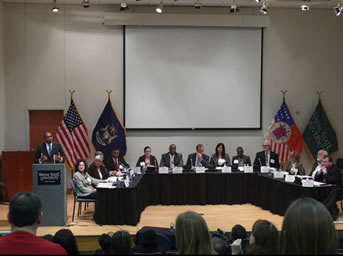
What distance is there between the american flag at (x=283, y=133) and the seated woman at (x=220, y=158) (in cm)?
155

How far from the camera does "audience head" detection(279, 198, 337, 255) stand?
2.06m

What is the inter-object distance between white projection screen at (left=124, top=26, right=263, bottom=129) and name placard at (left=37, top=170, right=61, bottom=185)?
3888 millimetres

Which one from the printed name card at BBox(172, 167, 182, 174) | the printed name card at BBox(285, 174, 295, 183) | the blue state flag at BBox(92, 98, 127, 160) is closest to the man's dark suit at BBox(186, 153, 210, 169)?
the printed name card at BBox(172, 167, 182, 174)

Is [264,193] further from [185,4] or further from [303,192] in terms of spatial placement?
[185,4]

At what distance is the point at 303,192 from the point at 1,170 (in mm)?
6465

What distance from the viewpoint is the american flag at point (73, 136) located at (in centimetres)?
1063

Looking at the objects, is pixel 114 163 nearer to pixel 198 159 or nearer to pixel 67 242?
pixel 198 159

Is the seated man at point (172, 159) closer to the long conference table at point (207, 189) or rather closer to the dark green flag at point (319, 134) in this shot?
the long conference table at point (207, 189)

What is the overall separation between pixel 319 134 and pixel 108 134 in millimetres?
5130

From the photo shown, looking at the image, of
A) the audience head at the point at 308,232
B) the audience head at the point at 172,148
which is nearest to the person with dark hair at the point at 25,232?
the audience head at the point at 308,232

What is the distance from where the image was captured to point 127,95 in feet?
36.4

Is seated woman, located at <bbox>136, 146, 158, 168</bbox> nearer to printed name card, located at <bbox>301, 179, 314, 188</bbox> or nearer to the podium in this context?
the podium

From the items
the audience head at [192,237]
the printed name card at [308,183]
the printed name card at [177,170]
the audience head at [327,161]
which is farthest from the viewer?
the printed name card at [177,170]

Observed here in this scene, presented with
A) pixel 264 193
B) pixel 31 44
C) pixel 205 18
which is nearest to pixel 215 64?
pixel 205 18
